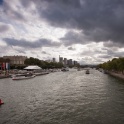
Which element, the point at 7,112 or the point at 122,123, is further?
the point at 7,112

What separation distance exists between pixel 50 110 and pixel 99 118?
27.0 feet

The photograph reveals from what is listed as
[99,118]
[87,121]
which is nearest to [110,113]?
[99,118]

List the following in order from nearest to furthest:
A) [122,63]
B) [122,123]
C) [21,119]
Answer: [122,123]
[21,119]
[122,63]

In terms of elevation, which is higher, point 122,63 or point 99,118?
point 122,63

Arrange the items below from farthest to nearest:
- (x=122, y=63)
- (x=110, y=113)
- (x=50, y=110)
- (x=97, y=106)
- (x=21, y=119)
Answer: (x=122, y=63) < (x=97, y=106) < (x=50, y=110) < (x=110, y=113) < (x=21, y=119)

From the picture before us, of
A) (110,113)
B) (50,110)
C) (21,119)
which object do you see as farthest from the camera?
(50,110)

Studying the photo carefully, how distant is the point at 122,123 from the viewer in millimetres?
23453

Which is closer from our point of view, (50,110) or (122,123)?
(122,123)

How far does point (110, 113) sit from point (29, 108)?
13207 mm

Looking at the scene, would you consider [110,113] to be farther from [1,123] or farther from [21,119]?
[1,123]

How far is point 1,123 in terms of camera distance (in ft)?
77.8

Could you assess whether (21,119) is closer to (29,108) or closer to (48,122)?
(48,122)

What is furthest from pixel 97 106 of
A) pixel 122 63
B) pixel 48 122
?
pixel 122 63

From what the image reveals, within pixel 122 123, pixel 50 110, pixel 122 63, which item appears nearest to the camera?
pixel 122 123
